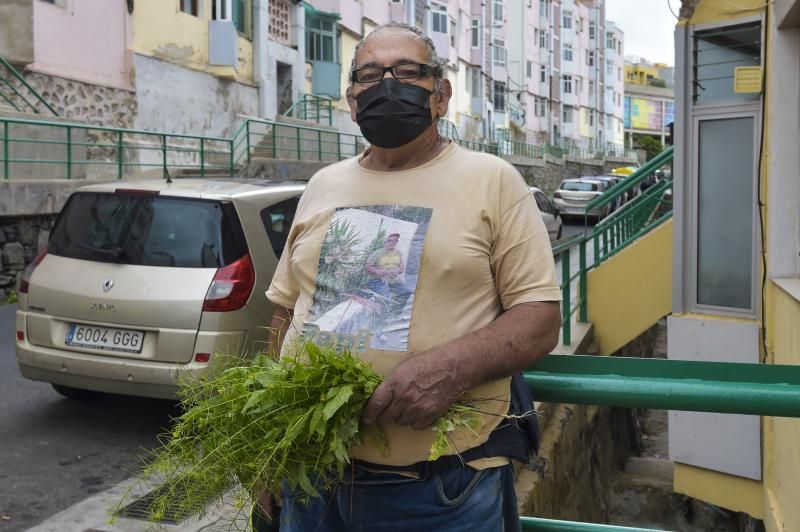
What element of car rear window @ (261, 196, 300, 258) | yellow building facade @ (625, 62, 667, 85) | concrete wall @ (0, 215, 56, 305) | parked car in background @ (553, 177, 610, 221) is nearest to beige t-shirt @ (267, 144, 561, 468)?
car rear window @ (261, 196, 300, 258)

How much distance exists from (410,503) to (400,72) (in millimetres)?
1045

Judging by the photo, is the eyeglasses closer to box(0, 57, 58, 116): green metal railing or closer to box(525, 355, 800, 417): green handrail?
box(525, 355, 800, 417): green handrail

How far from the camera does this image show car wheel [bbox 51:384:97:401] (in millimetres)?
6734

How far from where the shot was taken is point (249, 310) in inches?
231

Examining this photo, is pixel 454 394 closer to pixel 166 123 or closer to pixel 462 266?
pixel 462 266

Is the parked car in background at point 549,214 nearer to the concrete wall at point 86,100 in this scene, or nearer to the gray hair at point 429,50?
the concrete wall at point 86,100

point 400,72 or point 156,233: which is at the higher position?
point 400,72

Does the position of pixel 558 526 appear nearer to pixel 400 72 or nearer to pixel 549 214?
pixel 400 72

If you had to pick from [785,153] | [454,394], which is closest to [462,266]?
[454,394]

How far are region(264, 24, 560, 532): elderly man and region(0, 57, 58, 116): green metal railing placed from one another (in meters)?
14.6

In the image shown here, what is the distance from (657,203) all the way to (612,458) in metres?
2.86

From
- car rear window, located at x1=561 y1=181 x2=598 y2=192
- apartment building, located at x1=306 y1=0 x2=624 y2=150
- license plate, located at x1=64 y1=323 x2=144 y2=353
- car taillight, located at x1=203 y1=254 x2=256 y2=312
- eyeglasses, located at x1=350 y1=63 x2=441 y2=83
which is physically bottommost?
license plate, located at x1=64 y1=323 x2=144 y2=353

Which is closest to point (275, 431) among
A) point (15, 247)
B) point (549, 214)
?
point (15, 247)

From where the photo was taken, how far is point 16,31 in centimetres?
1644
